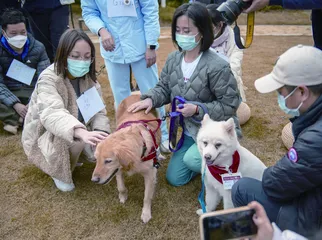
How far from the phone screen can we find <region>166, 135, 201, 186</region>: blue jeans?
143cm

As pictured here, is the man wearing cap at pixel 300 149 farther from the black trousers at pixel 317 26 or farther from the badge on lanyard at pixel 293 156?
the black trousers at pixel 317 26

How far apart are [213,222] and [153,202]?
59.7 inches

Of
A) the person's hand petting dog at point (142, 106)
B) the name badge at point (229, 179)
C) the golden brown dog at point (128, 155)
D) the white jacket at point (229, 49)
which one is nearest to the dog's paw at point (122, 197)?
the golden brown dog at point (128, 155)

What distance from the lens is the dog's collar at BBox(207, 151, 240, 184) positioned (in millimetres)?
2121

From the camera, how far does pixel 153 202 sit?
2611 mm

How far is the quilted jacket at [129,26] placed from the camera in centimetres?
301

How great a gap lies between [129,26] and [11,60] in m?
1.72

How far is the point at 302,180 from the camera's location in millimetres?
1432

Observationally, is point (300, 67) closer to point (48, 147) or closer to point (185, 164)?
point (185, 164)

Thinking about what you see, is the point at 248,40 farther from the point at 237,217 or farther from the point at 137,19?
the point at 237,217

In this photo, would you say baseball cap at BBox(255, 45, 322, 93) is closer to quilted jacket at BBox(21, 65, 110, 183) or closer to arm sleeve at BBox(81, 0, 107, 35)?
quilted jacket at BBox(21, 65, 110, 183)

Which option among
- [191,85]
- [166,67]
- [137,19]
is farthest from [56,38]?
[191,85]

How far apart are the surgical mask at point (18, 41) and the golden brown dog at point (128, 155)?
1.87 m

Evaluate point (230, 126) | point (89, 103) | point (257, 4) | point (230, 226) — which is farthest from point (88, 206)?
point (257, 4)
